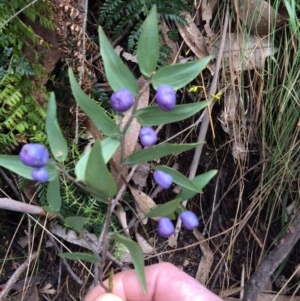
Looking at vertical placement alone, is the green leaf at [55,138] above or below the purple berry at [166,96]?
below

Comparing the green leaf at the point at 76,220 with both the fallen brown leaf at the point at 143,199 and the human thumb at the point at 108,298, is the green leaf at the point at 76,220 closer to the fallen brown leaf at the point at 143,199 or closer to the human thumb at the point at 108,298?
the human thumb at the point at 108,298

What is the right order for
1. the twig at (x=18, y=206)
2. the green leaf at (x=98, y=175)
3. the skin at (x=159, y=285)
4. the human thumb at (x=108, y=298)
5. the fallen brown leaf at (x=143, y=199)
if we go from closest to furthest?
the green leaf at (x=98, y=175) < the human thumb at (x=108, y=298) < the skin at (x=159, y=285) < the twig at (x=18, y=206) < the fallen brown leaf at (x=143, y=199)

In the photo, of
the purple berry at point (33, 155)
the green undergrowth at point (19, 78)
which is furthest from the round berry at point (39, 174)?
the green undergrowth at point (19, 78)

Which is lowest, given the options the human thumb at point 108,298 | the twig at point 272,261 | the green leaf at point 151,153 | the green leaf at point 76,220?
the twig at point 272,261

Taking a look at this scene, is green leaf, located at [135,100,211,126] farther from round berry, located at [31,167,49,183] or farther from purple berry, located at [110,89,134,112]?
round berry, located at [31,167,49,183]

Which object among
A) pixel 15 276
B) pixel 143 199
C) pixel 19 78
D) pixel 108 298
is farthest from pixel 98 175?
pixel 15 276

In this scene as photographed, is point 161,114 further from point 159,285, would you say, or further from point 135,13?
point 135,13
